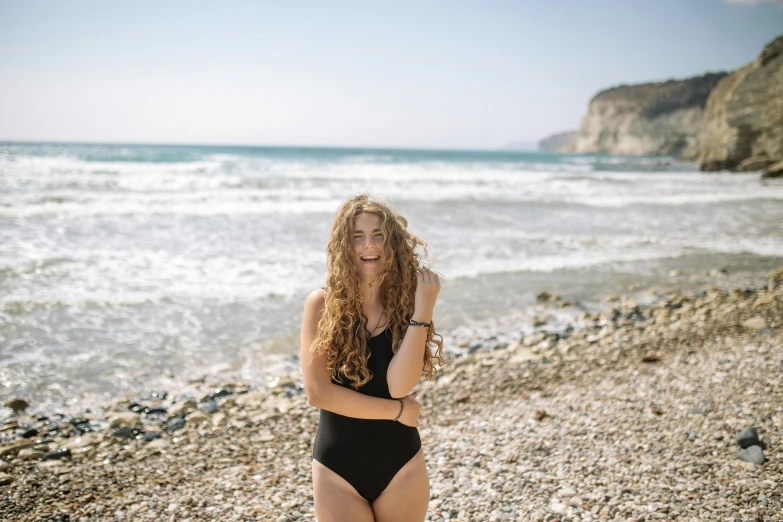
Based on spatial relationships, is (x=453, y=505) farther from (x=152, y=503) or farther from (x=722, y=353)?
(x=722, y=353)

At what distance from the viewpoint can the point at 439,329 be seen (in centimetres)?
782

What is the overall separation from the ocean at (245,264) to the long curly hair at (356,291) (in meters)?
0.20

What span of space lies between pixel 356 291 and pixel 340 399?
53 cm

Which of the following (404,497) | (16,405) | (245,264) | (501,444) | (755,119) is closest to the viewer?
(404,497)

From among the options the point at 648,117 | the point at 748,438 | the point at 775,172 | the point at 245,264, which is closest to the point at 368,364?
the point at 748,438

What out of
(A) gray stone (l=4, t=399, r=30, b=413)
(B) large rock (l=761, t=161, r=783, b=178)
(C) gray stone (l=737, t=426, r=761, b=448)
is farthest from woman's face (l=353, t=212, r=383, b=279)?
(B) large rock (l=761, t=161, r=783, b=178)

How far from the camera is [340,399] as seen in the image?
2424 millimetres

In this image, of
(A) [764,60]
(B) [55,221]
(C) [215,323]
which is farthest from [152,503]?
(A) [764,60]

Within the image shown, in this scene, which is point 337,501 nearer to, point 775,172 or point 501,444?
point 501,444

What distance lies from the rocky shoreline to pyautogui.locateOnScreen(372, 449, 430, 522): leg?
3.48ft

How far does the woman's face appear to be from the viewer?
256 cm

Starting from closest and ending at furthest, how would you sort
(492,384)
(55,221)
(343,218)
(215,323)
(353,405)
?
(353,405), (343,218), (492,384), (215,323), (55,221)

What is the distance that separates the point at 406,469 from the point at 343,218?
4.25 ft

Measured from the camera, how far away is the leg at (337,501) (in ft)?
7.91
